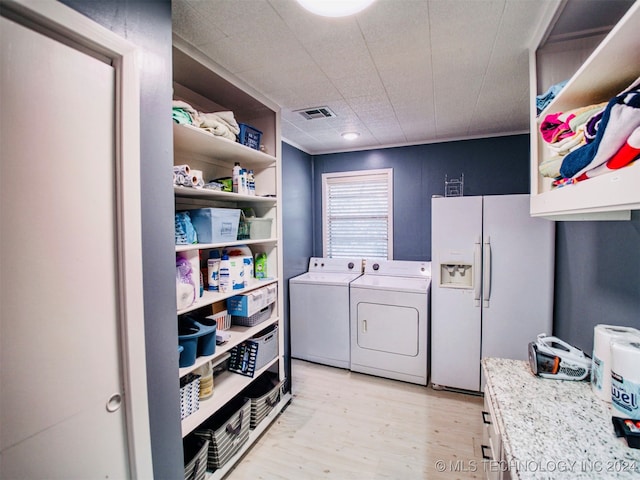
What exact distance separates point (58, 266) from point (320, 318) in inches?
95.6

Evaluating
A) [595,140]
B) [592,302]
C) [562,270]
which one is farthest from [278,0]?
[562,270]

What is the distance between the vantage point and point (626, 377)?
1018mm

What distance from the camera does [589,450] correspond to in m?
0.93

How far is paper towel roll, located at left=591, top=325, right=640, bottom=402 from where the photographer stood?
1.13 metres

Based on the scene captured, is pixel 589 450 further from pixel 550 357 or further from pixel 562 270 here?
pixel 562 270

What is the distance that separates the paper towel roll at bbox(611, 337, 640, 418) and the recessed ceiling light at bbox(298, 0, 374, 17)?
5.08 feet

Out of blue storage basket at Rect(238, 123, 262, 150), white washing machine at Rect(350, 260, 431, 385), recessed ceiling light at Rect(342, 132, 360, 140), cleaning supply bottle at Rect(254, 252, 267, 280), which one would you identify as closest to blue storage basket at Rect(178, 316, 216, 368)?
cleaning supply bottle at Rect(254, 252, 267, 280)

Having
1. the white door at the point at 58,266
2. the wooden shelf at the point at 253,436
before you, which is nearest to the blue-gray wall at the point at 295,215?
the wooden shelf at the point at 253,436

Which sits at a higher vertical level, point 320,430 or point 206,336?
point 206,336

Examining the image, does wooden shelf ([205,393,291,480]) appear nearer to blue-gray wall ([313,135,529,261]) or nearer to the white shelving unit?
the white shelving unit

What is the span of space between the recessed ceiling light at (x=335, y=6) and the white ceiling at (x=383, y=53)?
113mm

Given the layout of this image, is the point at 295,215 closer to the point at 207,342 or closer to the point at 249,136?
the point at 249,136

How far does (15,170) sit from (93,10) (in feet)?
1.88

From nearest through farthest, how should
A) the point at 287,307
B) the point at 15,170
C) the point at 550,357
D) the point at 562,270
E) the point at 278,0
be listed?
the point at 15,170, the point at 278,0, the point at 550,357, the point at 562,270, the point at 287,307
